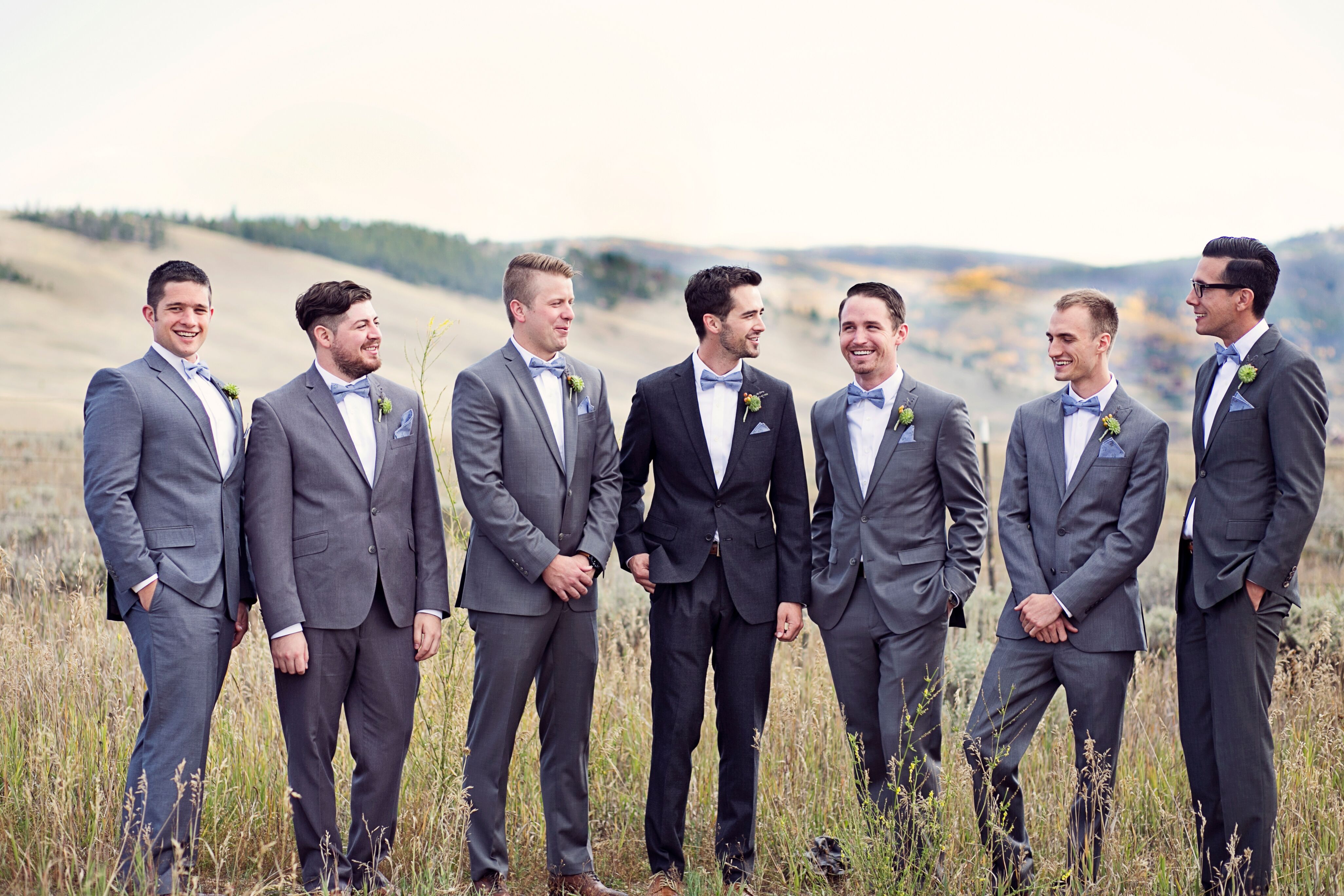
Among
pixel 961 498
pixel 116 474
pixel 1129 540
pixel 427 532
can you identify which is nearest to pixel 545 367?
pixel 427 532

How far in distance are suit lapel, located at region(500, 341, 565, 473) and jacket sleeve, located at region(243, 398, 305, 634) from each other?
954 mm

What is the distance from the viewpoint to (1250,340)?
4.03 m

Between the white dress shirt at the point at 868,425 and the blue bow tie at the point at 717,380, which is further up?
the blue bow tie at the point at 717,380

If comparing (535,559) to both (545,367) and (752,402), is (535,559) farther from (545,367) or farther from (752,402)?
(752,402)

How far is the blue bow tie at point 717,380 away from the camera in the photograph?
4.54 m

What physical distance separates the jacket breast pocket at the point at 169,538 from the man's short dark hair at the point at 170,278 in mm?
891

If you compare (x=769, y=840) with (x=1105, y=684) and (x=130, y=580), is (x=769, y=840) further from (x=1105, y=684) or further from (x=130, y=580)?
(x=130, y=580)

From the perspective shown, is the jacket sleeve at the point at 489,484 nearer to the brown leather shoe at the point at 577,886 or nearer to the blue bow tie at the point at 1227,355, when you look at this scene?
the brown leather shoe at the point at 577,886

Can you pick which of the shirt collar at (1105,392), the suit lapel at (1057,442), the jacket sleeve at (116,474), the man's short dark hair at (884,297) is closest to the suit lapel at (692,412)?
the man's short dark hair at (884,297)

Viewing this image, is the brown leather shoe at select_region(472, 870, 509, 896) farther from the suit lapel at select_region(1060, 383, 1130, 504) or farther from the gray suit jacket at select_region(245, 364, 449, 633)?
the suit lapel at select_region(1060, 383, 1130, 504)

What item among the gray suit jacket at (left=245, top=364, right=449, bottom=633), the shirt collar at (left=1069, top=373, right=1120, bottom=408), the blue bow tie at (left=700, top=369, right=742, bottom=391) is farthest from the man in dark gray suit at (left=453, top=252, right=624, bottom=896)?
the shirt collar at (left=1069, top=373, right=1120, bottom=408)

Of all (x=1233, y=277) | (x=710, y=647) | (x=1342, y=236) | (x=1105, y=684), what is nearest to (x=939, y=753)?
(x=1105, y=684)

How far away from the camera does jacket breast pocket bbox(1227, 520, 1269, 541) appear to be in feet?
12.7

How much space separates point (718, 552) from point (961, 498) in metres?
1.05
